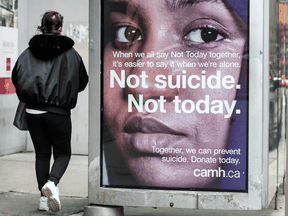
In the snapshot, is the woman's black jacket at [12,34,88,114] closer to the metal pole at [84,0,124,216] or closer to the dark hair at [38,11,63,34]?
the dark hair at [38,11,63,34]

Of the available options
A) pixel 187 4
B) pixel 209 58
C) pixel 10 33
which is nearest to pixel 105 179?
pixel 209 58

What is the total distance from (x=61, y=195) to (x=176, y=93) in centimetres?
210

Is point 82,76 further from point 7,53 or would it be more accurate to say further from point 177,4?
point 7,53

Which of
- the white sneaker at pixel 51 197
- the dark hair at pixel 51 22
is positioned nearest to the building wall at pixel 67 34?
the dark hair at pixel 51 22

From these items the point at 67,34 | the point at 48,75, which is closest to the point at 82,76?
the point at 48,75

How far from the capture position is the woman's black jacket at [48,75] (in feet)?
14.2

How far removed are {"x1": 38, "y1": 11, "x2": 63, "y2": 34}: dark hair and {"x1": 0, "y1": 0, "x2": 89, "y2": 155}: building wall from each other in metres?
3.35

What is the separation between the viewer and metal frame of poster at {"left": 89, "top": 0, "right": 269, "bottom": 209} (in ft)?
12.8

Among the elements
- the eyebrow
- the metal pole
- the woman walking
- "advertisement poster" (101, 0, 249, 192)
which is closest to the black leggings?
the woman walking

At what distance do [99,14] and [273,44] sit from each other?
4.59ft

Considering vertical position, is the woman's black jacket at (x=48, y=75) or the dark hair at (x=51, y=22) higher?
the dark hair at (x=51, y=22)

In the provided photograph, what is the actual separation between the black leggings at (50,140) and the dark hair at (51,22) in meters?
0.75

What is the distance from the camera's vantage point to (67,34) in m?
8.02

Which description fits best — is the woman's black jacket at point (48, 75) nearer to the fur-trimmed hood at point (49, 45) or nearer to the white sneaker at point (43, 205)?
the fur-trimmed hood at point (49, 45)
